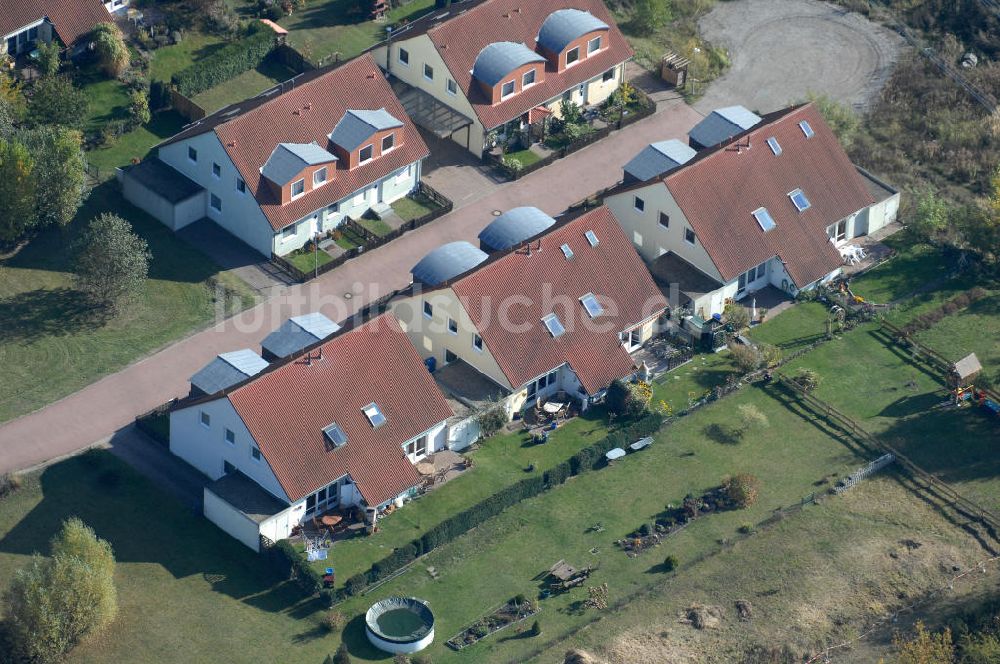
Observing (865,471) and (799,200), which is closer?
(865,471)

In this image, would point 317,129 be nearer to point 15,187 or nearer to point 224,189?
point 224,189

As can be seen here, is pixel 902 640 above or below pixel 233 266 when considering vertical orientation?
below

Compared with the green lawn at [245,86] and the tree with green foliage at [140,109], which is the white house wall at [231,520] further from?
the green lawn at [245,86]

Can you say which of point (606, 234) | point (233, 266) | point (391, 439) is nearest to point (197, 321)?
point (233, 266)

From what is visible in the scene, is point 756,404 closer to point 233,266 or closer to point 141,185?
point 233,266

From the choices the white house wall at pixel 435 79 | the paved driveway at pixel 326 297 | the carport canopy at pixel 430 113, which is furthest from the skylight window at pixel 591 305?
the carport canopy at pixel 430 113

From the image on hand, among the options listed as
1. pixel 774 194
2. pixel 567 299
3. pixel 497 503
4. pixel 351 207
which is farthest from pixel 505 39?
pixel 497 503

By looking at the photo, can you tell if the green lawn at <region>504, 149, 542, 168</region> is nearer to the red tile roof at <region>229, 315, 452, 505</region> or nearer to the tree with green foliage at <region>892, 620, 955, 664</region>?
the red tile roof at <region>229, 315, 452, 505</region>
